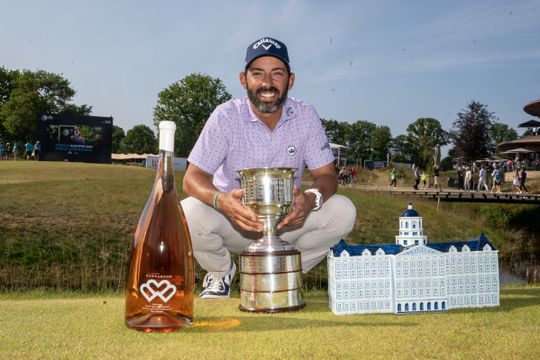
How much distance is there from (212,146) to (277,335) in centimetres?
209

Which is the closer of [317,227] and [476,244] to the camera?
[476,244]

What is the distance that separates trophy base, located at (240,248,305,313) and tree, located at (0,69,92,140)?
6909cm

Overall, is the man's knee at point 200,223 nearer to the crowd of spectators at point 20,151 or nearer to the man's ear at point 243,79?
the man's ear at point 243,79

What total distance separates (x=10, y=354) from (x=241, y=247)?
111 inches

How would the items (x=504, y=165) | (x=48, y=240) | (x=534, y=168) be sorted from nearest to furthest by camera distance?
(x=48, y=240), (x=534, y=168), (x=504, y=165)

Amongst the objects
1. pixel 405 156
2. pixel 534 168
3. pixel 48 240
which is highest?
pixel 405 156

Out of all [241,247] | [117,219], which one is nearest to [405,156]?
[117,219]

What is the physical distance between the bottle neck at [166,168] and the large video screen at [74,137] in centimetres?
5718

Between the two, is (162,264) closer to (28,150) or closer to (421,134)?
(28,150)

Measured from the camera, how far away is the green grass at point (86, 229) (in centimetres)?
1186

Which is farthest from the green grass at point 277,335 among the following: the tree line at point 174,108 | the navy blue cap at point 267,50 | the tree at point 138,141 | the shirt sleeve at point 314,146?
the tree at point 138,141

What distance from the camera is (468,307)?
11.4 ft

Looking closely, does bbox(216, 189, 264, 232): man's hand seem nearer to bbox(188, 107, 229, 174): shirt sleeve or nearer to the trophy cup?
the trophy cup

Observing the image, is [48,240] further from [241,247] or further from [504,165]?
[504,165]
